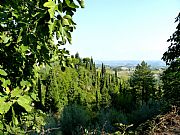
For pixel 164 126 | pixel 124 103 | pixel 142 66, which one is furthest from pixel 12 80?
pixel 142 66

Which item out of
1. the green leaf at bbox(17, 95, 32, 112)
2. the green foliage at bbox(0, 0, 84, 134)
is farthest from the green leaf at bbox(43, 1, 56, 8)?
the green leaf at bbox(17, 95, 32, 112)

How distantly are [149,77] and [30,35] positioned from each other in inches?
2445

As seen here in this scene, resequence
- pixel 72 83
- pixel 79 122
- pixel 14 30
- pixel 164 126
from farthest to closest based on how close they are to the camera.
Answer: pixel 72 83
pixel 79 122
pixel 164 126
pixel 14 30

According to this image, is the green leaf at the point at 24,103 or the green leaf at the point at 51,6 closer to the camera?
the green leaf at the point at 51,6

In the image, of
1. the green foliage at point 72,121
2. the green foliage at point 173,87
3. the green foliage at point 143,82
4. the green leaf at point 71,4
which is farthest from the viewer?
the green foliage at point 143,82

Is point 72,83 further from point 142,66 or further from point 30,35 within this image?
point 30,35

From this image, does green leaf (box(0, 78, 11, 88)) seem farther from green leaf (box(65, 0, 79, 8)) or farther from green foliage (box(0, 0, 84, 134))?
green leaf (box(65, 0, 79, 8))

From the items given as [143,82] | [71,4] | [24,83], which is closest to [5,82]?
[24,83]

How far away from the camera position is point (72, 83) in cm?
12338

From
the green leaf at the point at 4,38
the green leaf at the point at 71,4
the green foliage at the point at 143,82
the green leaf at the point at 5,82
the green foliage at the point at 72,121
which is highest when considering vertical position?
the green leaf at the point at 71,4

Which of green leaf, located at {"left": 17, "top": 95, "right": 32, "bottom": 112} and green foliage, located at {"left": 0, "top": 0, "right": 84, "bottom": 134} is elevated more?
green foliage, located at {"left": 0, "top": 0, "right": 84, "bottom": 134}

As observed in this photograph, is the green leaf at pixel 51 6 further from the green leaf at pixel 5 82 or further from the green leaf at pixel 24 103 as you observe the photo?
the green leaf at pixel 5 82

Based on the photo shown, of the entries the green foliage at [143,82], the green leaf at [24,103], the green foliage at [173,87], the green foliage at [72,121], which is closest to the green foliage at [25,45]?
the green leaf at [24,103]

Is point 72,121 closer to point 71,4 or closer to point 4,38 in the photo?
point 4,38
